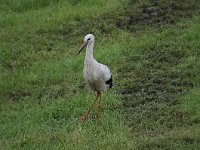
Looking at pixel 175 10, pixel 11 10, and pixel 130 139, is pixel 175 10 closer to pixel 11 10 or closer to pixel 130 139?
pixel 11 10

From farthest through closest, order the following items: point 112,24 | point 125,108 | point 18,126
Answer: point 112,24, point 125,108, point 18,126

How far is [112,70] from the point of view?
37.2ft

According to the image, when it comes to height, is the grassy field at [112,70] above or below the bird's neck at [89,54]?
below

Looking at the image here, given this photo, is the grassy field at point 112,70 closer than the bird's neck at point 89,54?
Yes

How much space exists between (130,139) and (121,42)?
499 centimetres

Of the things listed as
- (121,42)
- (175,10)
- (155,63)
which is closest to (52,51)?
(121,42)

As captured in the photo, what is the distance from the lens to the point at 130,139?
8008 mm

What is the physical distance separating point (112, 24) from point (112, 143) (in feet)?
20.5

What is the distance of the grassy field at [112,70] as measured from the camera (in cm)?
829

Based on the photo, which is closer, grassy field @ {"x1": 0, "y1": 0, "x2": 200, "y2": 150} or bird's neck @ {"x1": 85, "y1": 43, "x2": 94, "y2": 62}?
grassy field @ {"x1": 0, "y1": 0, "x2": 200, "y2": 150}

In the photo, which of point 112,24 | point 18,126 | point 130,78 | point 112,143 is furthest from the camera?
point 112,24

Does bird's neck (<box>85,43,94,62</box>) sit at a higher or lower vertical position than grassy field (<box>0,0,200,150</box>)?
higher

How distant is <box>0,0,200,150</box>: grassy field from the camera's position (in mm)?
8289

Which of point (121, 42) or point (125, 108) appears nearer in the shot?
point (125, 108)
